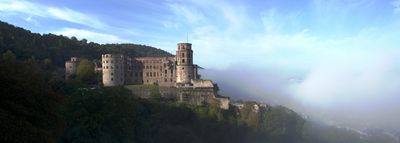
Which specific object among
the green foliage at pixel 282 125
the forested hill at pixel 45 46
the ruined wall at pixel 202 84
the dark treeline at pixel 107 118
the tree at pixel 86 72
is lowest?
the green foliage at pixel 282 125

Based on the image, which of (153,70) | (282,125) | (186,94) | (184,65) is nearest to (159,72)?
(153,70)

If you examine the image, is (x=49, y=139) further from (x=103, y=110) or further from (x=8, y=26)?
(x=8, y=26)

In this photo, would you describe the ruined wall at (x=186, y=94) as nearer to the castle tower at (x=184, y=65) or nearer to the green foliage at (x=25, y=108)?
the castle tower at (x=184, y=65)

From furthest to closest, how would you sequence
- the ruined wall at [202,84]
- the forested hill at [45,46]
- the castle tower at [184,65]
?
the forested hill at [45,46], the castle tower at [184,65], the ruined wall at [202,84]

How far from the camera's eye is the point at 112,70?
262 ft

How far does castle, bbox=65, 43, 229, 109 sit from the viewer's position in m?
78.2

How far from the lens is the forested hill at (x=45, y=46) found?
8369 cm

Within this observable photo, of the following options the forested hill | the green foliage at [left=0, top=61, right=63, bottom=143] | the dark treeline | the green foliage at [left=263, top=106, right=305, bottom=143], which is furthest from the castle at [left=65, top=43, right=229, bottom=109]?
the green foliage at [left=0, top=61, right=63, bottom=143]

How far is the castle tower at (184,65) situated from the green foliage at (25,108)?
5265 centimetres

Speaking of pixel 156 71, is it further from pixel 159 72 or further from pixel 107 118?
pixel 107 118

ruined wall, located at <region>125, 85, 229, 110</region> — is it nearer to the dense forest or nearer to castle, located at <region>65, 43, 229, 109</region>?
castle, located at <region>65, 43, 229, 109</region>

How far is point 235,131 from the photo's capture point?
69500 millimetres

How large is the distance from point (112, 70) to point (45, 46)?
21917mm

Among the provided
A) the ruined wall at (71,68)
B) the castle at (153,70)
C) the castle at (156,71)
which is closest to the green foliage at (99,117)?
the castle at (156,71)
